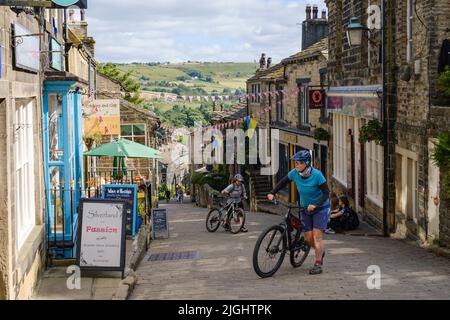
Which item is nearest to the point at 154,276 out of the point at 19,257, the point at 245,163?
the point at 19,257

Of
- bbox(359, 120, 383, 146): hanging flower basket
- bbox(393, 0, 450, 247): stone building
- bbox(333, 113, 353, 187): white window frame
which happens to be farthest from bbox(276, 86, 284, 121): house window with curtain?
bbox(393, 0, 450, 247): stone building

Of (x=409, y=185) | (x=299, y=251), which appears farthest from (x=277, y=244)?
(x=409, y=185)

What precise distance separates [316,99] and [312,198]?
15132 mm

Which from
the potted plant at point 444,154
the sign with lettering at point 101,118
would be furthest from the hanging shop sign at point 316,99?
the potted plant at point 444,154

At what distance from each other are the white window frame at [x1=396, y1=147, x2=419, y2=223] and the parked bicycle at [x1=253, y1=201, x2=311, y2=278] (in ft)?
17.0

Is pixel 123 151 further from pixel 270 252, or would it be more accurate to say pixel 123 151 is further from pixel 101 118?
pixel 270 252

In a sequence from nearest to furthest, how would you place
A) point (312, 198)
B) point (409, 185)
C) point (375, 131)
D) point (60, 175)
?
point (312, 198) → point (60, 175) → point (409, 185) → point (375, 131)

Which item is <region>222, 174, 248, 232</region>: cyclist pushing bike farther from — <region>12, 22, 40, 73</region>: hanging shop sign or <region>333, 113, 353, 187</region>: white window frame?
<region>12, 22, 40, 73</region>: hanging shop sign

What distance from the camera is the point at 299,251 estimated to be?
34.0 ft

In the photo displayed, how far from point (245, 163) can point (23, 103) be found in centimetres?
2815

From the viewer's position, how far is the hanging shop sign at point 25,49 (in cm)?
874

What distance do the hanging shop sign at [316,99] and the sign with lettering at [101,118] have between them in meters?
6.47

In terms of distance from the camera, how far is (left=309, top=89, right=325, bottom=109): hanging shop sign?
964 inches
